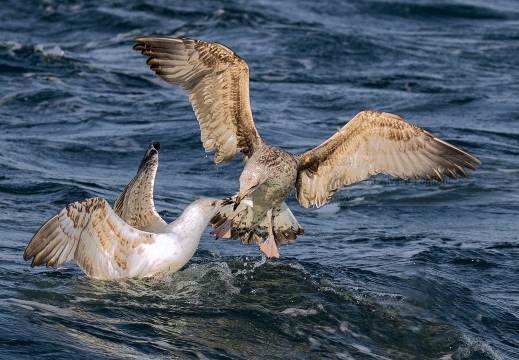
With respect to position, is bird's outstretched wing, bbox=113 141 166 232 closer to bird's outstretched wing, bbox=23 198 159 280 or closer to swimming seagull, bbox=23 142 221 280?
swimming seagull, bbox=23 142 221 280

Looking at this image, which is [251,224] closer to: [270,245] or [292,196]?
[270,245]

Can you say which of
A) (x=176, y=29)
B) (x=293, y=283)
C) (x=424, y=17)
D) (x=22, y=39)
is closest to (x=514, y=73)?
(x=424, y=17)

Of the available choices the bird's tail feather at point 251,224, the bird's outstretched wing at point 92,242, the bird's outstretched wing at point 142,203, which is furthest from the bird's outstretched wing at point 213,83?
the bird's outstretched wing at point 92,242

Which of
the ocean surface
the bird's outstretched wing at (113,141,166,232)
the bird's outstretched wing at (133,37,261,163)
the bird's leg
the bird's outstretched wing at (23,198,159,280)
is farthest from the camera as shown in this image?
the bird's leg

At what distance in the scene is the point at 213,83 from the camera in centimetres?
787

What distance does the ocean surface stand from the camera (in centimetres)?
643

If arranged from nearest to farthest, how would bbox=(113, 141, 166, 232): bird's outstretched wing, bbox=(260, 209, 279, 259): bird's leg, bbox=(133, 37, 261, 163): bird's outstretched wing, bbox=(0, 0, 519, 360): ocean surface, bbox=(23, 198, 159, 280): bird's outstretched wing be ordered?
bbox=(0, 0, 519, 360): ocean surface < bbox=(23, 198, 159, 280): bird's outstretched wing < bbox=(113, 141, 166, 232): bird's outstretched wing < bbox=(133, 37, 261, 163): bird's outstretched wing < bbox=(260, 209, 279, 259): bird's leg

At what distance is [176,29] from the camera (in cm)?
1856

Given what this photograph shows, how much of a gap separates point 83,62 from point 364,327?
34.4 feet

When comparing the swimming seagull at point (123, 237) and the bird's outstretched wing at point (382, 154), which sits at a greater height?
the bird's outstretched wing at point (382, 154)

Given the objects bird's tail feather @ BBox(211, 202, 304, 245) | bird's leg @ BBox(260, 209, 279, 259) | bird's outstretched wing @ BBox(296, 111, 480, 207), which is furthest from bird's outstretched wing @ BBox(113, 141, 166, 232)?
bird's outstretched wing @ BBox(296, 111, 480, 207)

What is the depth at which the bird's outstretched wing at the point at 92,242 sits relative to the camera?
6531 mm

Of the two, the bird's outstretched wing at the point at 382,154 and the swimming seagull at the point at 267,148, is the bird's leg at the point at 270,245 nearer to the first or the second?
the swimming seagull at the point at 267,148

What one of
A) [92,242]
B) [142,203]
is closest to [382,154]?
[142,203]
